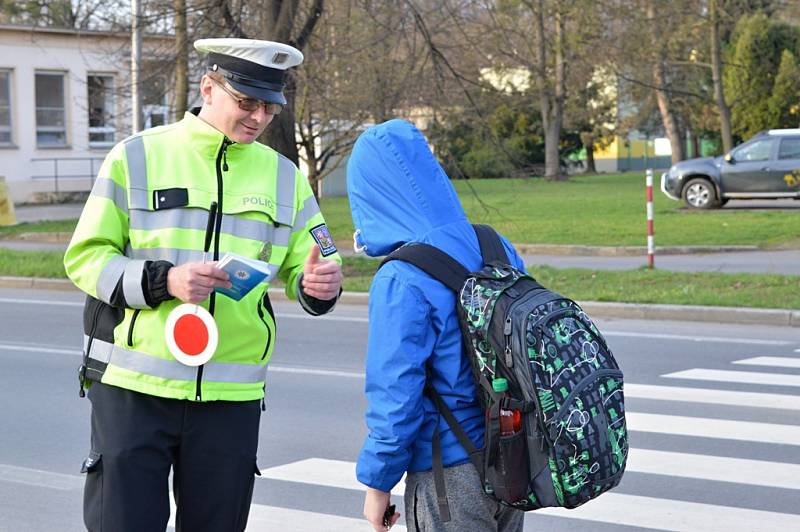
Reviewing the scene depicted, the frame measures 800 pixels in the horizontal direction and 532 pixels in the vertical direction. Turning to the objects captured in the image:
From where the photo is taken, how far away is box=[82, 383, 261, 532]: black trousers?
3342 mm

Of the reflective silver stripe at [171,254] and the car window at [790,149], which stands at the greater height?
the car window at [790,149]

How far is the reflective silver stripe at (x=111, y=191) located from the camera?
3.37 meters

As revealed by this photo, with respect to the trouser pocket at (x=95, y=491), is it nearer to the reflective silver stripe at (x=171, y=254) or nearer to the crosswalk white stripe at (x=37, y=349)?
the reflective silver stripe at (x=171, y=254)

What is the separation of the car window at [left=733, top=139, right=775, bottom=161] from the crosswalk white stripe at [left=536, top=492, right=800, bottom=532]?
22770 millimetres

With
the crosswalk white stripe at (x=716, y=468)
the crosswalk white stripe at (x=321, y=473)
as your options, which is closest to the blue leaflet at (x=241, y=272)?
the crosswalk white stripe at (x=321, y=473)

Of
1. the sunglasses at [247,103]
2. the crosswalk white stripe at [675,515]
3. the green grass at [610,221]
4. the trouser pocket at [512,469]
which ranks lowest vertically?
the crosswalk white stripe at [675,515]

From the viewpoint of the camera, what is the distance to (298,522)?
591 centimetres

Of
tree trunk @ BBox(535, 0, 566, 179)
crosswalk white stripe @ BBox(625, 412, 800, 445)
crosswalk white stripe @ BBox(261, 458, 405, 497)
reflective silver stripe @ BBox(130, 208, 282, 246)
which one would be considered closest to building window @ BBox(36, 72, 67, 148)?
tree trunk @ BBox(535, 0, 566, 179)

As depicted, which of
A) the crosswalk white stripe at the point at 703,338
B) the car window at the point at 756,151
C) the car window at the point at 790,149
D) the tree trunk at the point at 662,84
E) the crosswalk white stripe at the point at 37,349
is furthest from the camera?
the tree trunk at the point at 662,84

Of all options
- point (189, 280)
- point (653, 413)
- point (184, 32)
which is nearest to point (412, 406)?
point (189, 280)

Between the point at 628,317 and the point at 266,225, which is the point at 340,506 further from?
the point at 628,317

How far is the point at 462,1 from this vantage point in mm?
18422

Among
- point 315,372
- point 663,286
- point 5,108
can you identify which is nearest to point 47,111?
point 5,108

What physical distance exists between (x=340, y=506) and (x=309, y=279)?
2.93m
